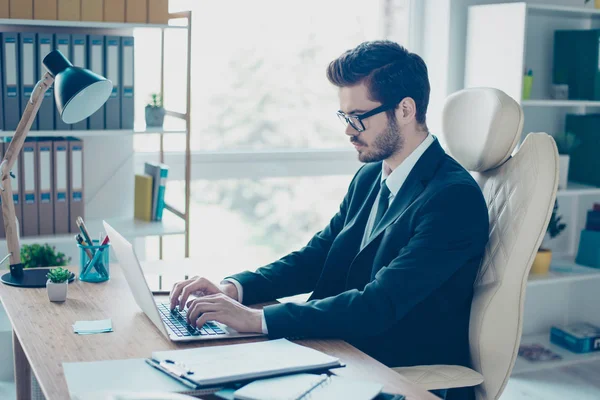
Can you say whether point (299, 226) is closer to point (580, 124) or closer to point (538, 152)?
point (580, 124)

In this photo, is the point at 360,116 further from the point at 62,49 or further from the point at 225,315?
the point at 62,49

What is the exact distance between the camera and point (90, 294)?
78.8 inches

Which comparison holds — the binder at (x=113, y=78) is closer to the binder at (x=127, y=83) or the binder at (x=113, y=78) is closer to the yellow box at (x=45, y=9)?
the binder at (x=127, y=83)

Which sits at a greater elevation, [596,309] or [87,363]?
[87,363]

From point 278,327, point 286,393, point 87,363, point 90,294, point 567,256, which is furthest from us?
point 567,256

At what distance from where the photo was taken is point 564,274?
3.60 metres

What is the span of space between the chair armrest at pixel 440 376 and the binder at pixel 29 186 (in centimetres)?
182

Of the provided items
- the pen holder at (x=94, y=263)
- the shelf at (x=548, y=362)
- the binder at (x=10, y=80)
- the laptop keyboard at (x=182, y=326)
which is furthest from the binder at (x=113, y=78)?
the shelf at (x=548, y=362)

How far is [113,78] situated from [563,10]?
6.33 feet

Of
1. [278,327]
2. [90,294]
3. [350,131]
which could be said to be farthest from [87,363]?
[350,131]

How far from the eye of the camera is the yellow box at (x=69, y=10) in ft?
9.60

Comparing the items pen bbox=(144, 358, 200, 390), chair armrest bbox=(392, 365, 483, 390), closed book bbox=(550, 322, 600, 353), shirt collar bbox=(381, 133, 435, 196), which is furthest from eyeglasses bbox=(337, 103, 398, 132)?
closed book bbox=(550, 322, 600, 353)

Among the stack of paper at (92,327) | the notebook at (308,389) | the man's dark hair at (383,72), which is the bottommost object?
the stack of paper at (92,327)

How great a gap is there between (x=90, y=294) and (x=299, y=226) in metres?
2.03
